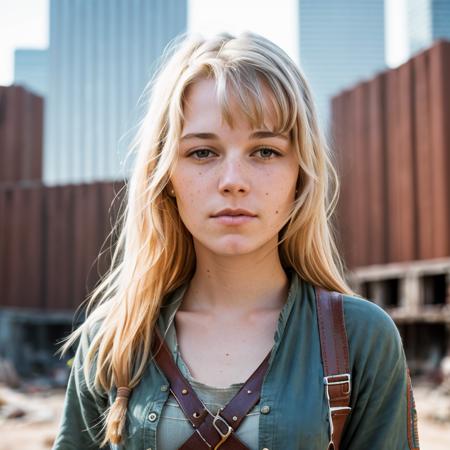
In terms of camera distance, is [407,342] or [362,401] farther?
[407,342]

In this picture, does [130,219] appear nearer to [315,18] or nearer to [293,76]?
[293,76]

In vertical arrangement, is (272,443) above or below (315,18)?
below

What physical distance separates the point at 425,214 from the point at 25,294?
961 cm

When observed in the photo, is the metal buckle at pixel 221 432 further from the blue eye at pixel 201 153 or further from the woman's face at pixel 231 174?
the blue eye at pixel 201 153

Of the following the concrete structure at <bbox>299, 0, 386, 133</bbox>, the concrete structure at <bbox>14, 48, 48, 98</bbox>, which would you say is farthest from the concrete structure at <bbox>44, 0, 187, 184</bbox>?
the concrete structure at <bbox>299, 0, 386, 133</bbox>

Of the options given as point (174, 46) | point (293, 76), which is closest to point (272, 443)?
point (293, 76)

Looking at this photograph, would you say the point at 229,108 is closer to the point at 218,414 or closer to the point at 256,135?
the point at 256,135

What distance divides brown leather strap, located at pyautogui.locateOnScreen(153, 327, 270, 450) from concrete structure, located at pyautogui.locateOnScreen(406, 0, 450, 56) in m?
143

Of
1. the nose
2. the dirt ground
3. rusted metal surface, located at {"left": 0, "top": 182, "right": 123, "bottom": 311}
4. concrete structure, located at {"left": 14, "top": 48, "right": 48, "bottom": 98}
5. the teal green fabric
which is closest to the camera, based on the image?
the teal green fabric

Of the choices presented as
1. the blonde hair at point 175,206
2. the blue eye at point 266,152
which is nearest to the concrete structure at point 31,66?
the blonde hair at point 175,206

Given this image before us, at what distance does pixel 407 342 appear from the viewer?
11.0 m

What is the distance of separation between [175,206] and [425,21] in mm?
153670

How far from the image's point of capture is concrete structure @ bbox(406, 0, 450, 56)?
139125 millimetres

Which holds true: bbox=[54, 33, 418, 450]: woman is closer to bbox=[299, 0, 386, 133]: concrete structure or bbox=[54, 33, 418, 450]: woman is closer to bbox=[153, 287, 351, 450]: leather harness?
bbox=[153, 287, 351, 450]: leather harness
